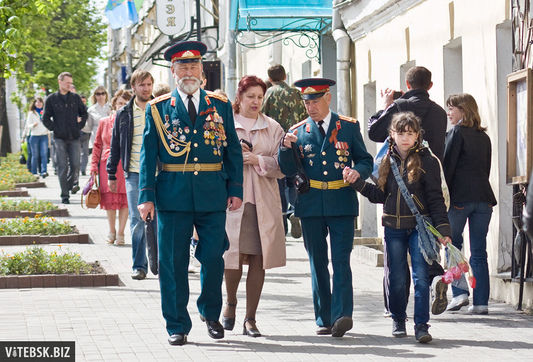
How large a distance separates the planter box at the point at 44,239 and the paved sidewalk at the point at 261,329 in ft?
11.0

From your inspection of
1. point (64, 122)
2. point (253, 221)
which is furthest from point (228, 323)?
point (64, 122)

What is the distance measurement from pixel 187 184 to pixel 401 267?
1689 mm

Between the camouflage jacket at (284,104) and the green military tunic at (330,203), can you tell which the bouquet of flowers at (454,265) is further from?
the camouflage jacket at (284,104)

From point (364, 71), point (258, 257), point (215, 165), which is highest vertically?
point (364, 71)

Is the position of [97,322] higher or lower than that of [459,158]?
lower

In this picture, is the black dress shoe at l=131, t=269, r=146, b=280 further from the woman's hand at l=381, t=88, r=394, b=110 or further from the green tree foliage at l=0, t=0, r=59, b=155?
the green tree foliage at l=0, t=0, r=59, b=155

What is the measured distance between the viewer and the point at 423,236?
7.41 metres

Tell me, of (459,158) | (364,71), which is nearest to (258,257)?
(459,158)

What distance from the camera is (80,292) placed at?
9656mm

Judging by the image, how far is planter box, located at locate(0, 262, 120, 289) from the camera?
9859 millimetres

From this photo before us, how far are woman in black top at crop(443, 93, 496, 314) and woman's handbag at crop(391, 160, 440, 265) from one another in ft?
4.43

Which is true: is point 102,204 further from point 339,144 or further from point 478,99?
point 339,144

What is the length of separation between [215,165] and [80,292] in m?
2.90

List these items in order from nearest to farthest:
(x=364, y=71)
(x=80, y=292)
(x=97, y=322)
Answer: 1. (x=97, y=322)
2. (x=80, y=292)
3. (x=364, y=71)
